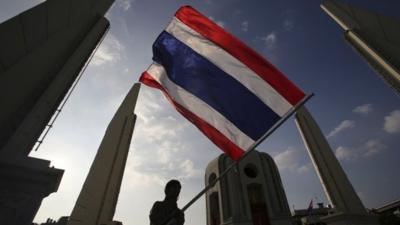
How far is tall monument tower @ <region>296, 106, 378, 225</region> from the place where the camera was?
8.11m

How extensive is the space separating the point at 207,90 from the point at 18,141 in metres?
3.34

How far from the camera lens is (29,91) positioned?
11.8 ft

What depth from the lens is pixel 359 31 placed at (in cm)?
772

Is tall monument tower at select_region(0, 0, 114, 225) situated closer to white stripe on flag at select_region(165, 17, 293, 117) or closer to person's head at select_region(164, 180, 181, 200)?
person's head at select_region(164, 180, 181, 200)

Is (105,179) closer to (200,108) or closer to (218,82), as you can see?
(200,108)

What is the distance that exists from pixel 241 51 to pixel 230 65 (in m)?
0.39

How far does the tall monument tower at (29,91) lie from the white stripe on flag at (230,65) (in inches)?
88.0

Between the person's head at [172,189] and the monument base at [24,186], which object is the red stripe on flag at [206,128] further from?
the monument base at [24,186]

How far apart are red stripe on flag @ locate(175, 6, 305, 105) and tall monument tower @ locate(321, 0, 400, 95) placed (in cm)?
524

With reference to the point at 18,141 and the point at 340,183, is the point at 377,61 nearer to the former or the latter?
Answer: the point at 340,183

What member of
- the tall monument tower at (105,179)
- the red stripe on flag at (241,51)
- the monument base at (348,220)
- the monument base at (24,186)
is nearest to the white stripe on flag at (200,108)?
the red stripe on flag at (241,51)

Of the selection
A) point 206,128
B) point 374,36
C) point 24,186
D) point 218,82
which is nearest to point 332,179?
point 374,36

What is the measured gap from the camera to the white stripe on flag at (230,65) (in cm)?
360

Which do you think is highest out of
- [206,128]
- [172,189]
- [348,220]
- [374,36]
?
[374,36]
